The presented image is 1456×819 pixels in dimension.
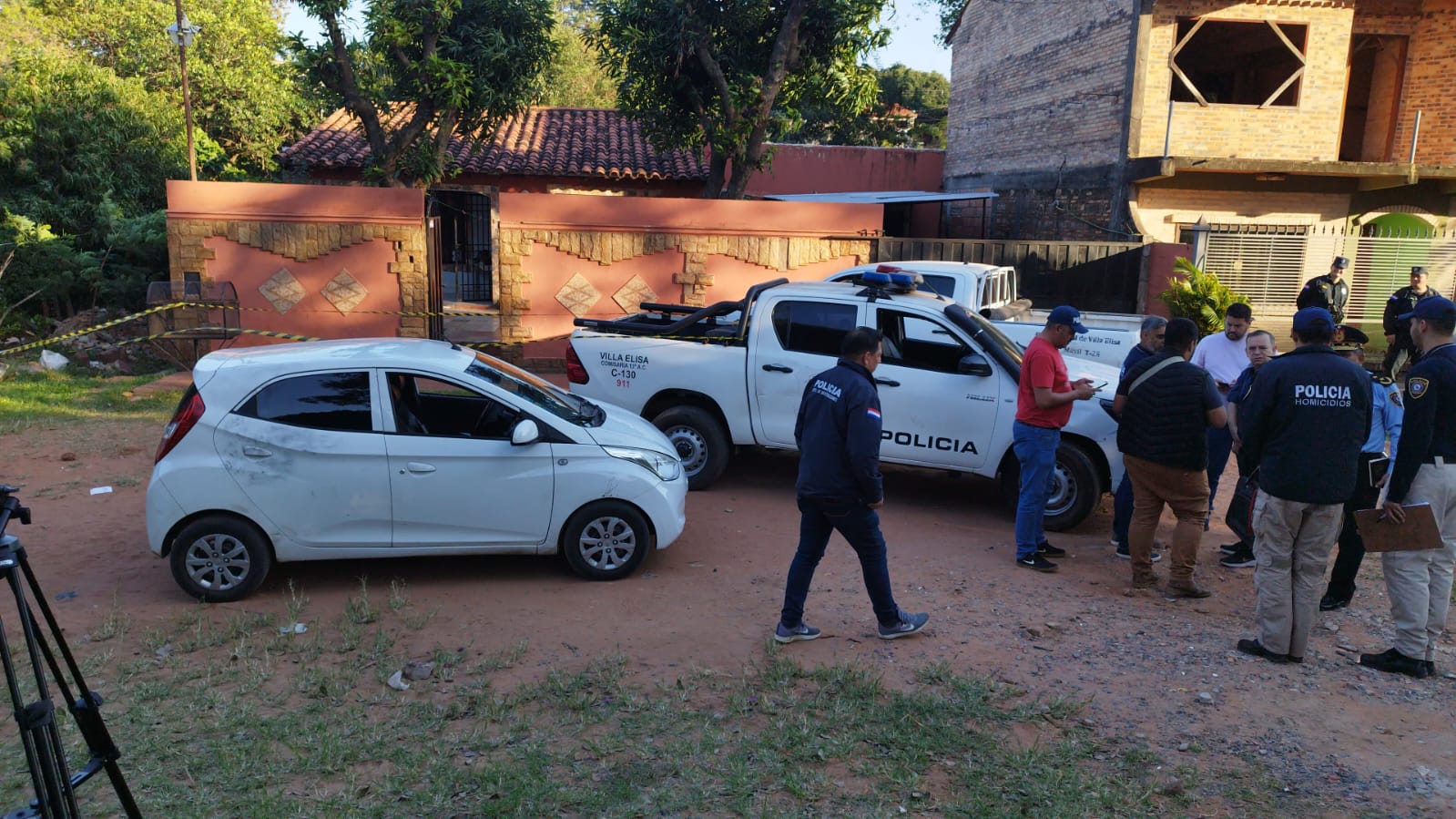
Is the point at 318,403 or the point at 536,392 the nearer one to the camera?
the point at 318,403

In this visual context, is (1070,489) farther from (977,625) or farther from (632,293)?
(632,293)

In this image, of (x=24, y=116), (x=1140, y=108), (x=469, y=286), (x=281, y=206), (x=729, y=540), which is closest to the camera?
(x=729, y=540)

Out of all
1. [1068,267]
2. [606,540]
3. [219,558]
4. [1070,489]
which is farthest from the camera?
[1068,267]

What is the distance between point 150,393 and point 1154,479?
11.6 m

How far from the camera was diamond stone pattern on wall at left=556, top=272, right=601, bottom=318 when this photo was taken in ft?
48.0

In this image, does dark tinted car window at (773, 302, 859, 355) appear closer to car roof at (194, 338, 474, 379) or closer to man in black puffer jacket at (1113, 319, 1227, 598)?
man in black puffer jacket at (1113, 319, 1227, 598)

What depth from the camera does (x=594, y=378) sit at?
8766 millimetres

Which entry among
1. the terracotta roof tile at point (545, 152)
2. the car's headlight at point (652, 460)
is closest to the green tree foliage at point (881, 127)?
the terracotta roof tile at point (545, 152)

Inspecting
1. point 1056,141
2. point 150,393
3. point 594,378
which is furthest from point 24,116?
point 1056,141

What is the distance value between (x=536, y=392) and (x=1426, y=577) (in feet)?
17.3

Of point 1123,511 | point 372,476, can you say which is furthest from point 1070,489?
point 372,476

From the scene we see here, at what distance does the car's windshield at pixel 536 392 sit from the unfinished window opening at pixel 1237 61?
14.5 m

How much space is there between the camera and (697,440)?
8656 mm

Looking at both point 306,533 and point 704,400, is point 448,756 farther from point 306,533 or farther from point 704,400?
point 704,400
